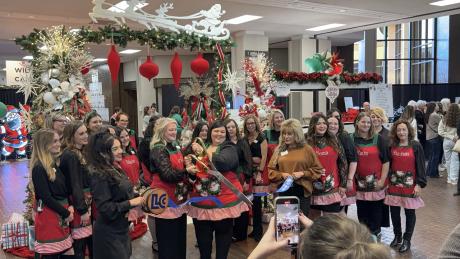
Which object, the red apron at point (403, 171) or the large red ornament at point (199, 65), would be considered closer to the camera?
the red apron at point (403, 171)

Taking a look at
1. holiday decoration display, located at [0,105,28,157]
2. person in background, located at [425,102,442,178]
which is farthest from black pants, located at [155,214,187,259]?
holiday decoration display, located at [0,105,28,157]

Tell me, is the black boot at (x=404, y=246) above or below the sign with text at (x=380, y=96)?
below

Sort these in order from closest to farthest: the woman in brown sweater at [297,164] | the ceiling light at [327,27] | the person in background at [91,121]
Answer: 1. the woman in brown sweater at [297,164]
2. the person in background at [91,121]
3. the ceiling light at [327,27]

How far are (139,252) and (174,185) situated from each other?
1.41m

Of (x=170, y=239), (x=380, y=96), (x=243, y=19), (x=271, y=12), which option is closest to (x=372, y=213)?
(x=170, y=239)

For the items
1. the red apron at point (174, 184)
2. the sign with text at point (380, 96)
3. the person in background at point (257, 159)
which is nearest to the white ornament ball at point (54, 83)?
the red apron at point (174, 184)

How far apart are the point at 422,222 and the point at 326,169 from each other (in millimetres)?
2236

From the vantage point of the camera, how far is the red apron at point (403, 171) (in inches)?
167

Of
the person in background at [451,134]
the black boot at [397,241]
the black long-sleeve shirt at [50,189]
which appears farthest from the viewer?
the person in background at [451,134]

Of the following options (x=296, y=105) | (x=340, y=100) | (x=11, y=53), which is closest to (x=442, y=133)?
(x=296, y=105)

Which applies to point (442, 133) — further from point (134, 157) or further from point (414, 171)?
point (134, 157)

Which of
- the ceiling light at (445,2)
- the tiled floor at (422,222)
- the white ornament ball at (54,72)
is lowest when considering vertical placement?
the tiled floor at (422,222)

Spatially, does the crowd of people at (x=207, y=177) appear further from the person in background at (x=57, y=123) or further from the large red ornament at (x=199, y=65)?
the large red ornament at (x=199, y=65)

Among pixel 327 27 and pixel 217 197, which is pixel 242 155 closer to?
pixel 217 197
